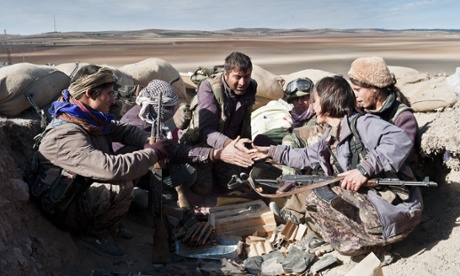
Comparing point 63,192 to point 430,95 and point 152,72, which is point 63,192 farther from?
point 152,72

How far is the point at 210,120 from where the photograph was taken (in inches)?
213

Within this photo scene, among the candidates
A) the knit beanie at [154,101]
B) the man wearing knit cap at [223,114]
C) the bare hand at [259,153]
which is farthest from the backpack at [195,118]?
the bare hand at [259,153]

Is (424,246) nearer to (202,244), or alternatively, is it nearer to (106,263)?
(202,244)

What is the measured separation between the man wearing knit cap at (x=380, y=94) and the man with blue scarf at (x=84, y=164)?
1.79m

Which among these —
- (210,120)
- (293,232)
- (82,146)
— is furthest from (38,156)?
(293,232)

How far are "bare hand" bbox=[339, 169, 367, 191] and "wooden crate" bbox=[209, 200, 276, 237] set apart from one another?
1.29m

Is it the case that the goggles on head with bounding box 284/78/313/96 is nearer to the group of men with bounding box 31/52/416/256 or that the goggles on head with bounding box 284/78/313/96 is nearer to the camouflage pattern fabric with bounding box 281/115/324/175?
the camouflage pattern fabric with bounding box 281/115/324/175

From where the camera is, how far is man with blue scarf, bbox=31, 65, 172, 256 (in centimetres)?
390

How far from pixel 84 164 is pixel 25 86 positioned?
2224 millimetres

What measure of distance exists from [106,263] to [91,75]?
1607 millimetres

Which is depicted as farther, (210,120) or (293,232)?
(210,120)

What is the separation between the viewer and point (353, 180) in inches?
143

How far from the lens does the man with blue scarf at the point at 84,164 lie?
3898 mm

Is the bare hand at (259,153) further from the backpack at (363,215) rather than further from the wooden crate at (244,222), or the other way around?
the backpack at (363,215)
